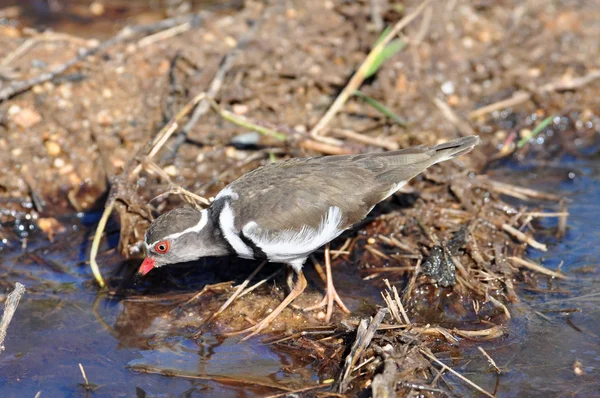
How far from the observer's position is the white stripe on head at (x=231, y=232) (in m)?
6.04

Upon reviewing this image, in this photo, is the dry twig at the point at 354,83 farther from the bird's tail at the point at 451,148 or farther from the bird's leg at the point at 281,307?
the bird's leg at the point at 281,307

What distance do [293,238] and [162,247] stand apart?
1.16 m

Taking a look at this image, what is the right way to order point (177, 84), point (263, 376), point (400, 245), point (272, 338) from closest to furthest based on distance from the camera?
point (263, 376), point (272, 338), point (400, 245), point (177, 84)

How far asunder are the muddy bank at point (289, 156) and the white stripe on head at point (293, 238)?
0.66m

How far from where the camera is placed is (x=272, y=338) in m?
6.08

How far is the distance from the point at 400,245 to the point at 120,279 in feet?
8.74

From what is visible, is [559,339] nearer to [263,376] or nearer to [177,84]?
[263,376]

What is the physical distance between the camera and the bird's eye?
6.22 meters

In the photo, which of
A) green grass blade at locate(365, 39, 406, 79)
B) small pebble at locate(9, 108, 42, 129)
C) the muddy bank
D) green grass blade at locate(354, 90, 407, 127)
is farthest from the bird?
small pebble at locate(9, 108, 42, 129)

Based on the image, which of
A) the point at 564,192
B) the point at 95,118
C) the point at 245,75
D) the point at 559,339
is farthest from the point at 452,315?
the point at 95,118

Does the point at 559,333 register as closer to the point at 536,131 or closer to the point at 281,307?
the point at 281,307

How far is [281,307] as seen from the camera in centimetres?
636

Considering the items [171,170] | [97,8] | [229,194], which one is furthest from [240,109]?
[97,8]

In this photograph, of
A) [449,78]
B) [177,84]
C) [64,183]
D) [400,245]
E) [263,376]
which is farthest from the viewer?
[449,78]
